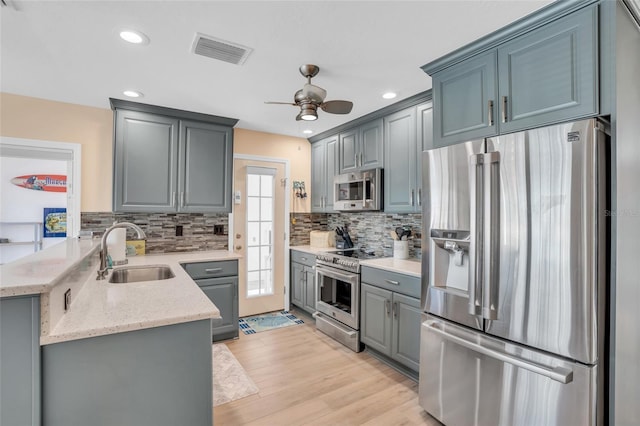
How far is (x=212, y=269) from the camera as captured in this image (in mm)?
3322

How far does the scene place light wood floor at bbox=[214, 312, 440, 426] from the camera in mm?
2148

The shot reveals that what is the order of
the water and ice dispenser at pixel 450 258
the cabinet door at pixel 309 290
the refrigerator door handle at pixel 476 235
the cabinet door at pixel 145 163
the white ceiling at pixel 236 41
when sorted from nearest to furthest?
1. the white ceiling at pixel 236 41
2. the refrigerator door handle at pixel 476 235
3. the water and ice dispenser at pixel 450 258
4. the cabinet door at pixel 145 163
5. the cabinet door at pixel 309 290

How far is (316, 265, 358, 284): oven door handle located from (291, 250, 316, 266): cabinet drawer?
0.68 feet

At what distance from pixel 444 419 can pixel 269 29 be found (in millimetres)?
2667

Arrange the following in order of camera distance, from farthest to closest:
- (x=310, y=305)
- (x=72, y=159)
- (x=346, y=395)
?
(x=310, y=305) → (x=72, y=159) → (x=346, y=395)

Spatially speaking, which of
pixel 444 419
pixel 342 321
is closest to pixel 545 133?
pixel 444 419

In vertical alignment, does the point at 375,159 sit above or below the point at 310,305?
above

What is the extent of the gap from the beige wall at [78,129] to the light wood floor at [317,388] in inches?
84.3

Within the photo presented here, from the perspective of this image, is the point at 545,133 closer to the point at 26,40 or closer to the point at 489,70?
the point at 489,70

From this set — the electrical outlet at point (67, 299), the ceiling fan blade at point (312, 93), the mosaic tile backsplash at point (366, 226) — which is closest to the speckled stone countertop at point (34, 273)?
the electrical outlet at point (67, 299)

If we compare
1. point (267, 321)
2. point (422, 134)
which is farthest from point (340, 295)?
point (422, 134)

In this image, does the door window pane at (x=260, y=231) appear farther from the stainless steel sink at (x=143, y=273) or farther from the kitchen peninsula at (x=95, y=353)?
the kitchen peninsula at (x=95, y=353)

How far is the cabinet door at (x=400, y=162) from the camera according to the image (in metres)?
3.00

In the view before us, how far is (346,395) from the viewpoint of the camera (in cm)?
242
